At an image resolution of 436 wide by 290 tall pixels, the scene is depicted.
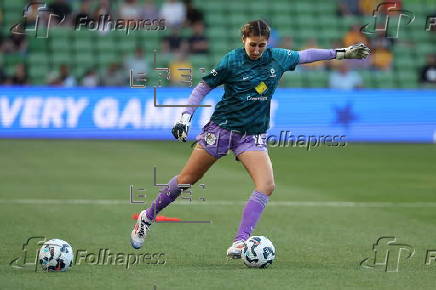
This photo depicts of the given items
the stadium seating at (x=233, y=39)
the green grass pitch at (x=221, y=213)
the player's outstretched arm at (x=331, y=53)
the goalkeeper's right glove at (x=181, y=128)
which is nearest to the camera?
the green grass pitch at (x=221, y=213)

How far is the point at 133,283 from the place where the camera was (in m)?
7.79

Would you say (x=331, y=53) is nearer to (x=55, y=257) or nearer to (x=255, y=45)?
(x=255, y=45)

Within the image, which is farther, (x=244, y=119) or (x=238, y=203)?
(x=238, y=203)

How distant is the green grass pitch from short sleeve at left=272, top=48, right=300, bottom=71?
174 cm

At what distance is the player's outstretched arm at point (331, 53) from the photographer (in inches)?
371

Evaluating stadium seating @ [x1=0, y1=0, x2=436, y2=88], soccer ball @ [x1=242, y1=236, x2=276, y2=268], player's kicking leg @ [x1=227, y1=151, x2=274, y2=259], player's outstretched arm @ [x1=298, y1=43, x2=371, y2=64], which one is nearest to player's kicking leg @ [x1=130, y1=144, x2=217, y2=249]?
player's kicking leg @ [x1=227, y1=151, x2=274, y2=259]

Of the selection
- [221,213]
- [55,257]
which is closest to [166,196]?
[55,257]

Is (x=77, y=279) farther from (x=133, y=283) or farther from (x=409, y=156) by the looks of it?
(x=409, y=156)

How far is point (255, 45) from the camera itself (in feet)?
29.1

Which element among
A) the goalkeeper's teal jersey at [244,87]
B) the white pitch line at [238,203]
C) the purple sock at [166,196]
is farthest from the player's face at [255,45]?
the white pitch line at [238,203]

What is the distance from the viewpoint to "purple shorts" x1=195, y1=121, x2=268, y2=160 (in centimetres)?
913

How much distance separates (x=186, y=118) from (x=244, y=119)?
0.53 metres

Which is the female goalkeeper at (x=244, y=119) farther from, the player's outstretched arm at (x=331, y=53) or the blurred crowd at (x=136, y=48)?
the blurred crowd at (x=136, y=48)

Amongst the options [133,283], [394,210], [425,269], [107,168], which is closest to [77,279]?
[133,283]
